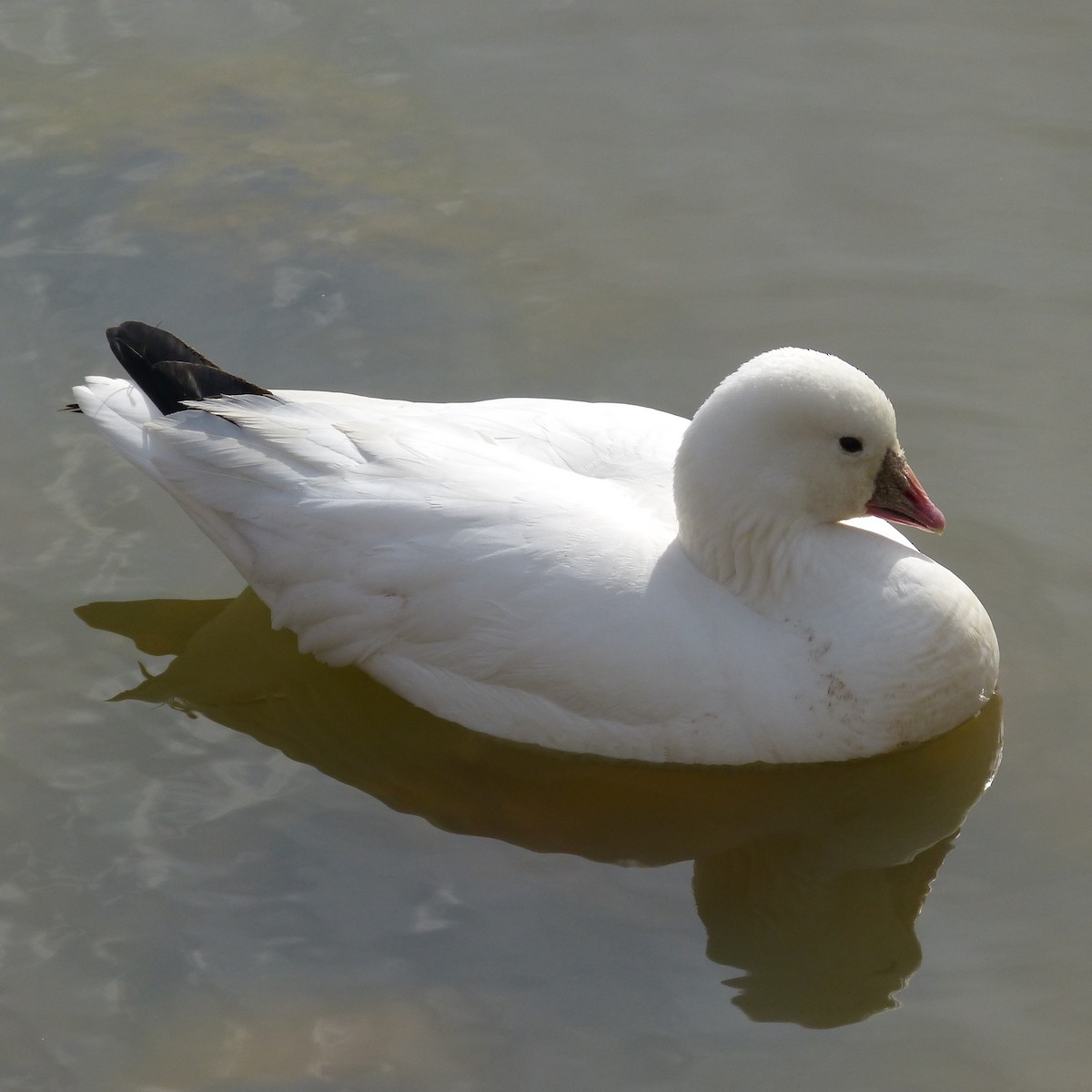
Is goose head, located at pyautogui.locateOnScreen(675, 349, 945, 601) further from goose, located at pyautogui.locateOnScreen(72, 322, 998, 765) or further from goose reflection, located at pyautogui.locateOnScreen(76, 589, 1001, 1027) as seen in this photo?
goose reflection, located at pyautogui.locateOnScreen(76, 589, 1001, 1027)

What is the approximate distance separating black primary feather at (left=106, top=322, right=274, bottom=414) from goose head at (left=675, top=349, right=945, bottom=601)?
165 centimetres

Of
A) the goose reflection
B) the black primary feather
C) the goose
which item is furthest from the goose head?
the black primary feather

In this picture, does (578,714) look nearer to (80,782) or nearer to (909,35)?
(80,782)

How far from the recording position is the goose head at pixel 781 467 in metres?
5.20

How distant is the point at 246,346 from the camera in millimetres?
7391

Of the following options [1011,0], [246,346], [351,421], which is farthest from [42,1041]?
[1011,0]

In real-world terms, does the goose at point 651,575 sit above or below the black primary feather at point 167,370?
below

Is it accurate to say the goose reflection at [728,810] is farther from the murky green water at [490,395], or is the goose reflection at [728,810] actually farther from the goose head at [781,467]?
the goose head at [781,467]

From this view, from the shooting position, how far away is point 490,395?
715cm

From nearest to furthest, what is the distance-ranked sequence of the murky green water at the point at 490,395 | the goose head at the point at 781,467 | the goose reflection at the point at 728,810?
the murky green water at the point at 490,395 → the goose reflection at the point at 728,810 → the goose head at the point at 781,467

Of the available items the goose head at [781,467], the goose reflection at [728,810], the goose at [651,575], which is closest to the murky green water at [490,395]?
the goose reflection at [728,810]

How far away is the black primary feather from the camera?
19.4 ft

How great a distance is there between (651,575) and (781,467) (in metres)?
0.55

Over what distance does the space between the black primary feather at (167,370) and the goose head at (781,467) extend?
165 cm
